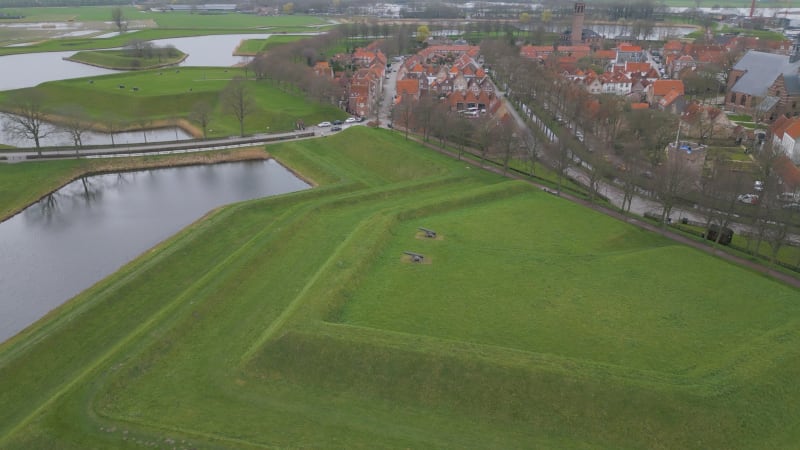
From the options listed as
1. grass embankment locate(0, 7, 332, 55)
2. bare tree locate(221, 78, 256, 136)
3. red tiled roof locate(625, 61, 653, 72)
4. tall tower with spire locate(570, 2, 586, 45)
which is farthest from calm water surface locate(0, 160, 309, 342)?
tall tower with spire locate(570, 2, 586, 45)

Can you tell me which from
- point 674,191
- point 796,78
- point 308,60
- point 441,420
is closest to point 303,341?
point 441,420

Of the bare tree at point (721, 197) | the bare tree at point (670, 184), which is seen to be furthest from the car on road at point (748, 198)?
the bare tree at point (670, 184)

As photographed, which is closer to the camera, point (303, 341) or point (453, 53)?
point (303, 341)

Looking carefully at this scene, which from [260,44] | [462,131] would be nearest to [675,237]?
[462,131]

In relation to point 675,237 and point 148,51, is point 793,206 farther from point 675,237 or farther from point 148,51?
point 148,51

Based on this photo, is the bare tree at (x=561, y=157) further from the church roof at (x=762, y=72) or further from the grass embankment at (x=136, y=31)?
the grass embankment at (x=136, y=31)

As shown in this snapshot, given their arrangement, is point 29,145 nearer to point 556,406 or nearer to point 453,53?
point 556,406

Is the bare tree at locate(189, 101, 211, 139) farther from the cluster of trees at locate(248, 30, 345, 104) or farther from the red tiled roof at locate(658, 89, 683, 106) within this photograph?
the red tiled roof at locate(658, 89, 683, 106)
